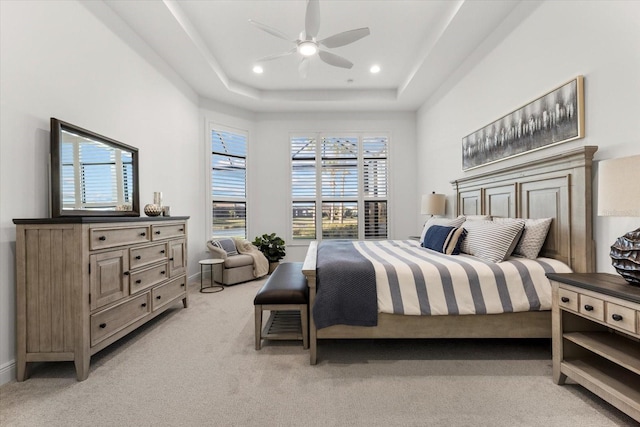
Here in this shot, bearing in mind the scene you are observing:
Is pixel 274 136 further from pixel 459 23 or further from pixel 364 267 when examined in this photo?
pixel 364 267

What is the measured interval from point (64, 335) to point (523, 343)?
11.3 ft

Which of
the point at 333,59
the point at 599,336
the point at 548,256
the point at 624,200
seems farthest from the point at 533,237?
the point at 333,59

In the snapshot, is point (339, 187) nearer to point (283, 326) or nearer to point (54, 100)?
point (283, 326)

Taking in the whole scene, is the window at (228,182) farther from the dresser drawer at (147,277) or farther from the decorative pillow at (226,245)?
the dresser drawer at (147,277)

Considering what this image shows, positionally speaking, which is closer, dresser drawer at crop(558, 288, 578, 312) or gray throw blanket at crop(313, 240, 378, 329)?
dresser drawer at crop(558, 288, 578, 312)

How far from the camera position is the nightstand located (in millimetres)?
1421

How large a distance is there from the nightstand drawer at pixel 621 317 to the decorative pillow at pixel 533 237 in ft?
2.99

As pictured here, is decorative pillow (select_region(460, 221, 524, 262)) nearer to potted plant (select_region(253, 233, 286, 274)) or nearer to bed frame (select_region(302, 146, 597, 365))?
bed frame (select_region(302, 146, 597, 365))

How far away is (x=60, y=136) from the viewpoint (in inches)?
87.4

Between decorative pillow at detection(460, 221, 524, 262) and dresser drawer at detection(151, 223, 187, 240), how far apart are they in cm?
299

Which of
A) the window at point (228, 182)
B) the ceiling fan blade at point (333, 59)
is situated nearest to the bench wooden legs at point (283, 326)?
the ceiling fan blade at point (333, 59)

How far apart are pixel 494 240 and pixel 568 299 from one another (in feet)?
2.43

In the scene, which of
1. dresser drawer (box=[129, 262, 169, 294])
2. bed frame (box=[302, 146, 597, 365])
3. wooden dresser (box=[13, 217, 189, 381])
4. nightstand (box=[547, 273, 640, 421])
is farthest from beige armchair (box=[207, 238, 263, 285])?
nightstand (box=[547, 273, 640, 421])

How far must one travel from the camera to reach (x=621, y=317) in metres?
1.44
